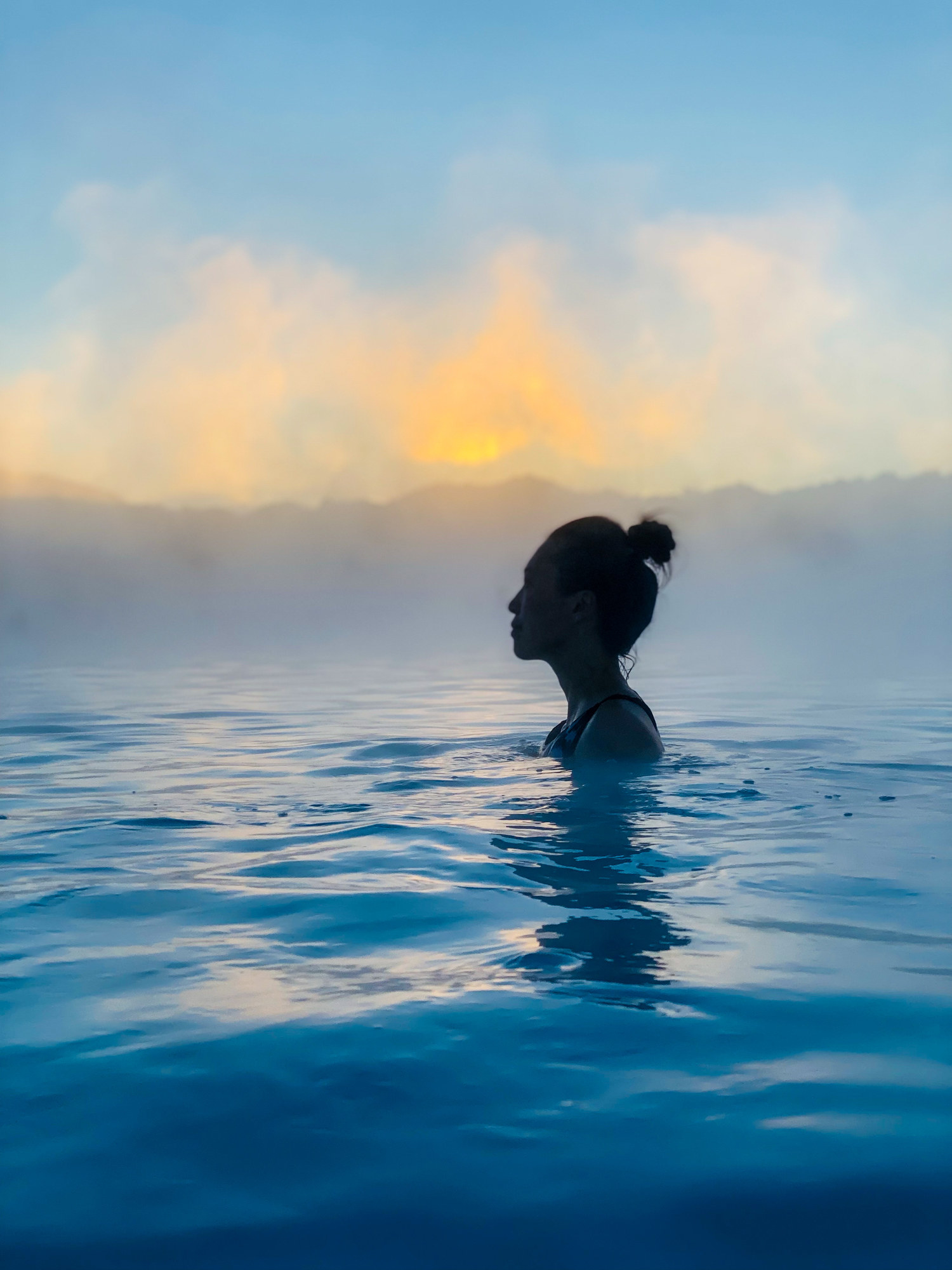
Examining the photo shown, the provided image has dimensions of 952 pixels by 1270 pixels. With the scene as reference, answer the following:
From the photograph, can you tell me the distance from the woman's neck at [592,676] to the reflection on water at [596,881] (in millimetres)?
527

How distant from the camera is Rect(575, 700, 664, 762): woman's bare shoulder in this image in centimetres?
444

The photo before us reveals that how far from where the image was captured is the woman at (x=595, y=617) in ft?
14.7

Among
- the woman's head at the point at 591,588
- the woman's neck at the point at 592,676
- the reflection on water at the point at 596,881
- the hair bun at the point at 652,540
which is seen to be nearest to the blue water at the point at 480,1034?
the reflection on water at the point at 596,881

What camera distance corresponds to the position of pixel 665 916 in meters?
2.28

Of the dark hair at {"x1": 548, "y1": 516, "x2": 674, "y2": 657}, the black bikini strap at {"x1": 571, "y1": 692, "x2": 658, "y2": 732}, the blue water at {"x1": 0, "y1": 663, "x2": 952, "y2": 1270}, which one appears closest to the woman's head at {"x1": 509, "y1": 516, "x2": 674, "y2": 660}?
the dark hair at {"x1": 548, "y1": 516, "x2": 674, "y2": 657}

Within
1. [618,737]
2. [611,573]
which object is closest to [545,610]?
[611,573]

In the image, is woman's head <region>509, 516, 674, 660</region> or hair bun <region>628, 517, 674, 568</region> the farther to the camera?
woman's head <region>509, 516, 674, 660</region>

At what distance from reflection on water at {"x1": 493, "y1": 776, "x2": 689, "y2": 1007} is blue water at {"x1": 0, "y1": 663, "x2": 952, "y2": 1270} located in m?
0.01

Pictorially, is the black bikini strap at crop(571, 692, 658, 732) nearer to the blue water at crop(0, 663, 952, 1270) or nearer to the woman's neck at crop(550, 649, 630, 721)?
the woman's neck at crop(550, 649, 630, 721)

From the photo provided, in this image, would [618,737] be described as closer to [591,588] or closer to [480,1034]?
[591,588]

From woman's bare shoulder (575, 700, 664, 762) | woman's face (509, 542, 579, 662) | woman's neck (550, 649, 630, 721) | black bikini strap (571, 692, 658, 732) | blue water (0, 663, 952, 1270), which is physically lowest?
blue water (0, 663, 952, 1270)

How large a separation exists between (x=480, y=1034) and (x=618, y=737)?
2.87 metres

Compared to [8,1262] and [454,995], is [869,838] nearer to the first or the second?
[454,995]

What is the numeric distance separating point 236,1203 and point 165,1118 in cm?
23
